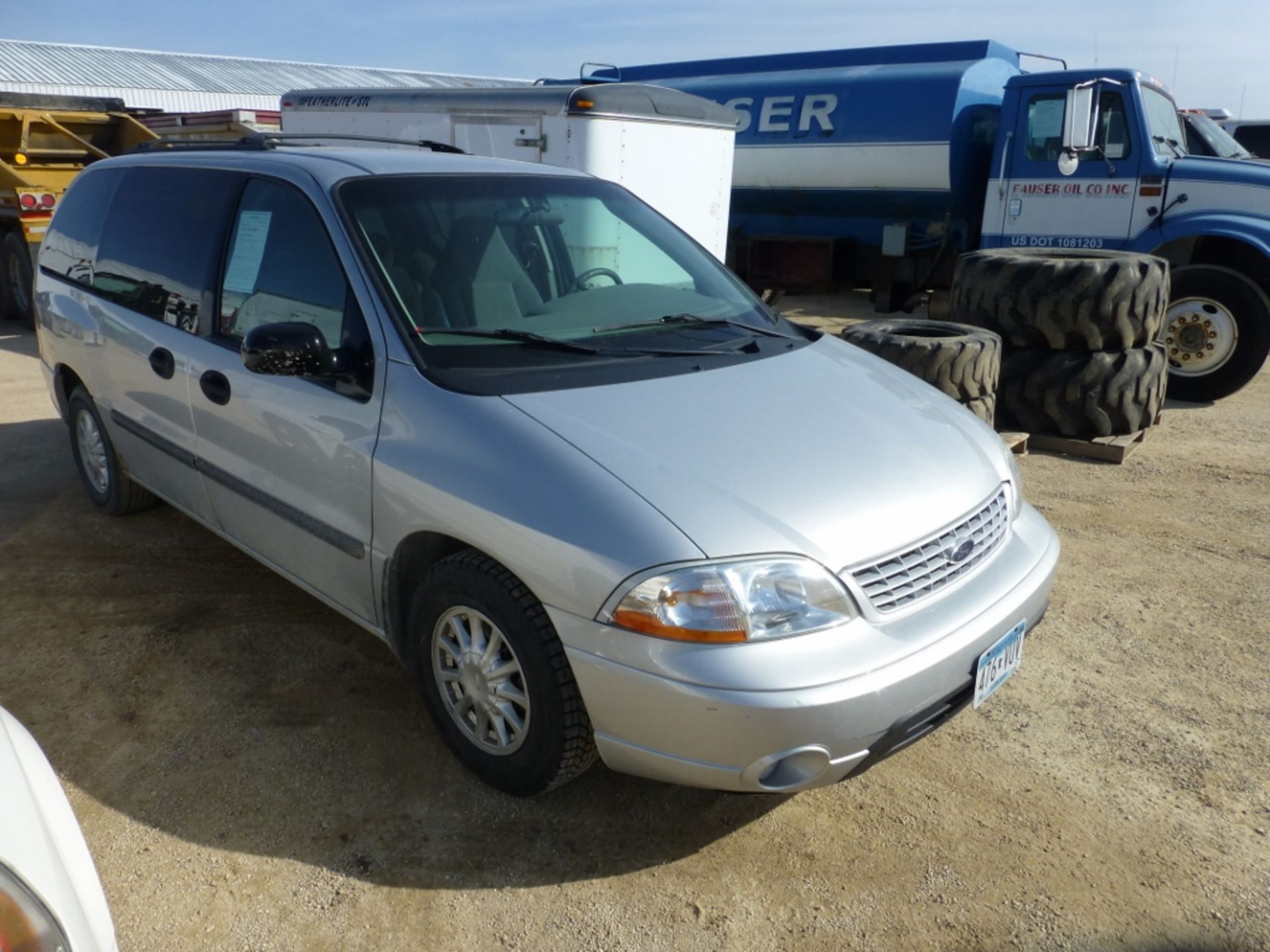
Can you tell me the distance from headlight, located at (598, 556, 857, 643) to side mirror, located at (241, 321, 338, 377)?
3.93 feet

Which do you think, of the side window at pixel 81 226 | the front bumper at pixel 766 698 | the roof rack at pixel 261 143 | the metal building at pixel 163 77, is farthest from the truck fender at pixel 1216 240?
the metal building at pixel 163 77

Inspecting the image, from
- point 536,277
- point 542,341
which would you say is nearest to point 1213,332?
point 536,277

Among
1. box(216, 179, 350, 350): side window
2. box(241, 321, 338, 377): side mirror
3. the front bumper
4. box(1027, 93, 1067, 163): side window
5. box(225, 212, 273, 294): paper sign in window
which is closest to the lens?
the front bumper

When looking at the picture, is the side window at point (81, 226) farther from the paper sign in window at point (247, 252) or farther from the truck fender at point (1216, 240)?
the truck fender at point (1216, 240)

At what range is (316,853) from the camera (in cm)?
261

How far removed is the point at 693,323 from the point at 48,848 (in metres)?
2.38

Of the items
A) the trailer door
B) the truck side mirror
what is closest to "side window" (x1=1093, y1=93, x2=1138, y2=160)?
the truck side mirror

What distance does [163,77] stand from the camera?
32125 millimetres

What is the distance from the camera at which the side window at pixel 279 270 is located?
121 inches

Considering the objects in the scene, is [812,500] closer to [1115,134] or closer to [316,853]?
[316,853]

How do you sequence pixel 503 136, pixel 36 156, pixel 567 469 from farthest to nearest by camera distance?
pixel 36 156 → pixel 503 136 → pixel 567 469

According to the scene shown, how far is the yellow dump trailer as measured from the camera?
10.3m

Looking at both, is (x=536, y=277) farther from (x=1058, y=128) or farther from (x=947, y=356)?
(x=1058, y=128)

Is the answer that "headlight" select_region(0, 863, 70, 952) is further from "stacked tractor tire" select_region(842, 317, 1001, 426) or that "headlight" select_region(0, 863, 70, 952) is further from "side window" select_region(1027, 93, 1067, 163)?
"side window" select_region(1027, 93, 1067, 163)
